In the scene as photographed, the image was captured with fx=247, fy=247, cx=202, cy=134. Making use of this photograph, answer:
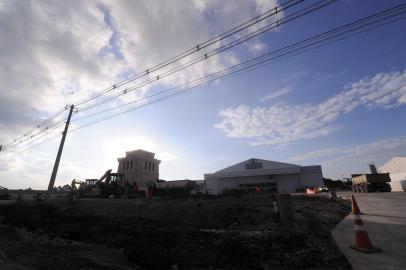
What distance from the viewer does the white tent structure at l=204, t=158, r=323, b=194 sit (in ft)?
157

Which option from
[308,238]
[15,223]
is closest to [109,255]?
[308,238]

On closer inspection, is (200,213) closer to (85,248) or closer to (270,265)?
(85,248)

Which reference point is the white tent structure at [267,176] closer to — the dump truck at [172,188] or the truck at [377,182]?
the truck at [377,182]

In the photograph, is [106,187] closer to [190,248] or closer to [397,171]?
[190,248]

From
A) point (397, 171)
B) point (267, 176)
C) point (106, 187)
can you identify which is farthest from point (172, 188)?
point (397, 171)

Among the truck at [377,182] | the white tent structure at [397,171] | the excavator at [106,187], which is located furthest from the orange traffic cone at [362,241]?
the white tent structure at [397,171]

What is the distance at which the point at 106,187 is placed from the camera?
1161 inches

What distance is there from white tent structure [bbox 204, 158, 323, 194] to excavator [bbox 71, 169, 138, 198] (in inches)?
946

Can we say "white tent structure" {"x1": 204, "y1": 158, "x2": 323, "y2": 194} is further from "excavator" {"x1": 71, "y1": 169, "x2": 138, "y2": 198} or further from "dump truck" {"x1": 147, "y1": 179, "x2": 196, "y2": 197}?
"excavator" {"x1": 71, "y1": 169, "x2": 138, "y2": 198}

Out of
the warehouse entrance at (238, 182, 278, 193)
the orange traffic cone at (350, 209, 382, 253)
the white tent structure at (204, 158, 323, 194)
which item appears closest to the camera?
the orange traffic cone at (350, 209, 382, 253)

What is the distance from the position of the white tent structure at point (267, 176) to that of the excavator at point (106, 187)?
24030 millimetres

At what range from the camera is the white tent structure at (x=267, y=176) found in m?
47.8

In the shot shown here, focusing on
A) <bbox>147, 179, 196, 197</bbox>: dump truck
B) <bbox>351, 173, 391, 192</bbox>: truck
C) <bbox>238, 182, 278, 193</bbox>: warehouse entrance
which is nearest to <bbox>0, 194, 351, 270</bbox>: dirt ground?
<bbox>147, 179, 196, 197</bbox>: dump truck

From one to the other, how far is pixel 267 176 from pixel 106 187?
106 ft
